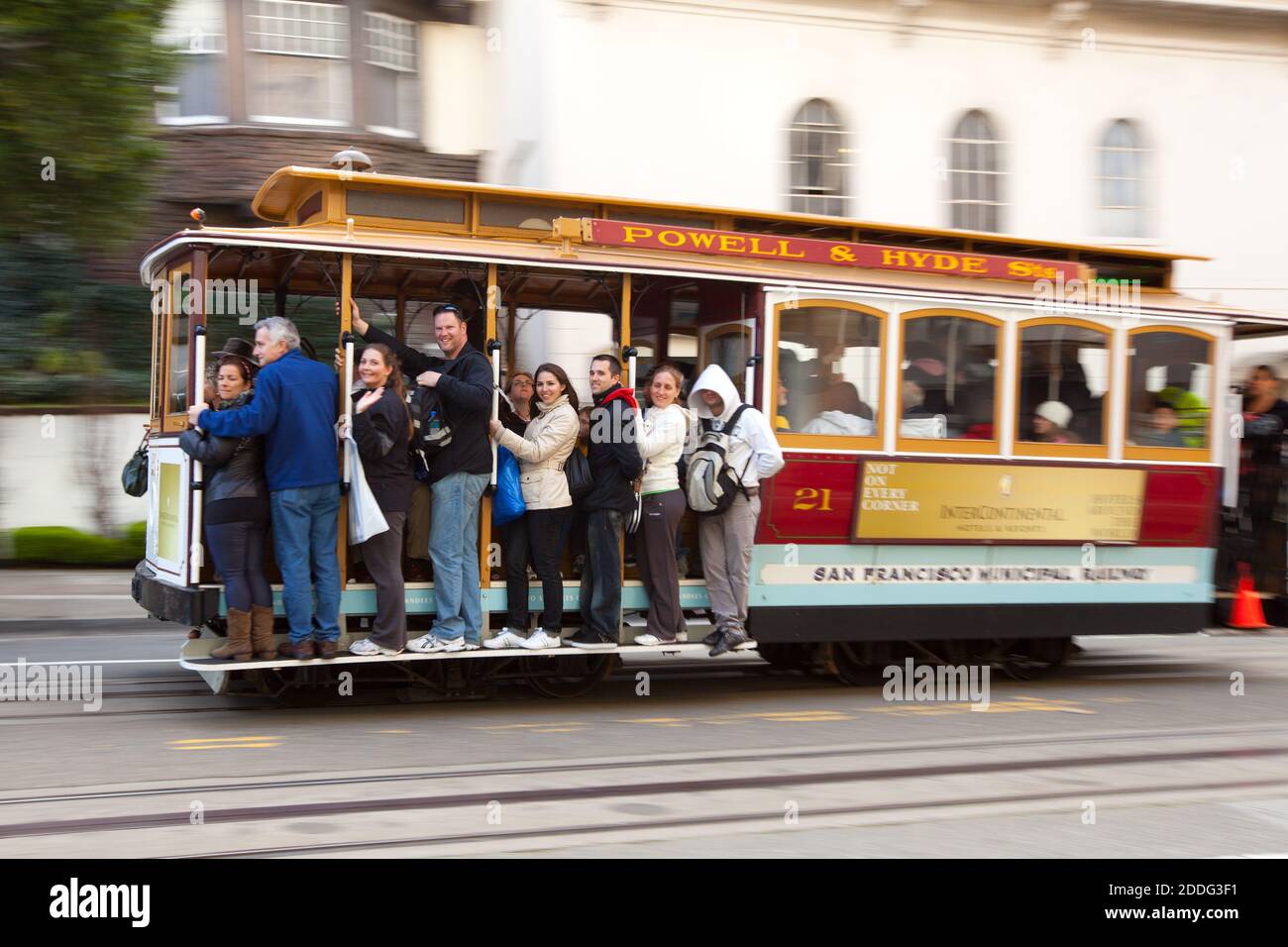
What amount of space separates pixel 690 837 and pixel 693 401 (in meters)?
3.97

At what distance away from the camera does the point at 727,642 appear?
8.78 metres

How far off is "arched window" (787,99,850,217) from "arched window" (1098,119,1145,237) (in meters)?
3.98

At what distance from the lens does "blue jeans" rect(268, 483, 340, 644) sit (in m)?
7.64

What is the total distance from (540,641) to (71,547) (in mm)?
8664

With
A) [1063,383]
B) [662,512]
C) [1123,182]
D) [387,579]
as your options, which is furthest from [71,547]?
[1123,182]

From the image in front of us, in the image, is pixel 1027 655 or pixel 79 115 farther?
pixel 79 115

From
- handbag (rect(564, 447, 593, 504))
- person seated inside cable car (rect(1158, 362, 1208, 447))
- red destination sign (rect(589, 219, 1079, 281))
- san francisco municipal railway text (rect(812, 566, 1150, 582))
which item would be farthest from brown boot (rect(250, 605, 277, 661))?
person seated inside cable car (rect(1158, 362, 1208, 447))

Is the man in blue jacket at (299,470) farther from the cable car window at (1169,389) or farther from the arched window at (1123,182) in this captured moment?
the arched window at (1123,182)

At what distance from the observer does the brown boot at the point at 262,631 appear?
7613 millimetres

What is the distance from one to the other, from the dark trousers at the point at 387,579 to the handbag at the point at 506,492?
2.17 feet

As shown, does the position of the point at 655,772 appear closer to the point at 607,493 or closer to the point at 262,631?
the point at 607,493

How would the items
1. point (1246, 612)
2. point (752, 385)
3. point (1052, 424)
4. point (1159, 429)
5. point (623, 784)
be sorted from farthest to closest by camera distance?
point (1246, 612)
point (1159, 429)
point (1052, 424)
point (752, 385)
point (623, 784)

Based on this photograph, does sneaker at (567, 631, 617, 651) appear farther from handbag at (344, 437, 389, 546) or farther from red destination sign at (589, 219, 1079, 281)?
red destination sign at (589, 219, 1079, 281)

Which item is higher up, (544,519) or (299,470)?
(299,470)
